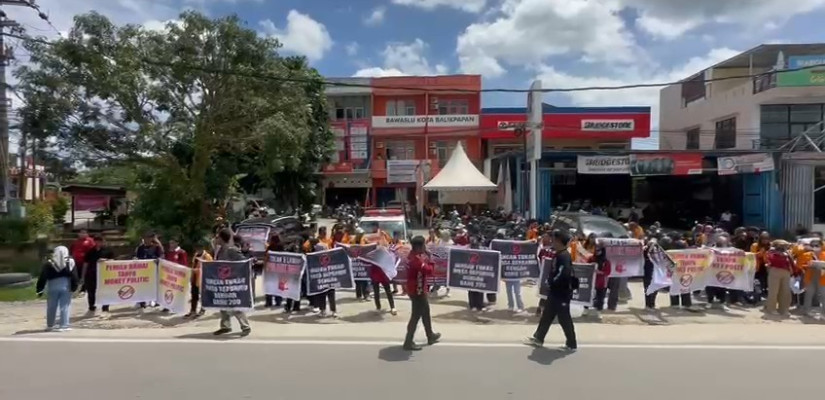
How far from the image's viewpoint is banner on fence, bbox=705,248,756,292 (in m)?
10.6

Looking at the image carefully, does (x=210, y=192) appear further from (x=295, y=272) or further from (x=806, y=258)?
(x=806, y=258)

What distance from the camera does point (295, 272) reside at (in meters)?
9.97

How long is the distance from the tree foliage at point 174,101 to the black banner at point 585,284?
970cm

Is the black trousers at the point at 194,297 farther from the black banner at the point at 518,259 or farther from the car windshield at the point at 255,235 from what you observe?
the car windshield at the point at 255,235

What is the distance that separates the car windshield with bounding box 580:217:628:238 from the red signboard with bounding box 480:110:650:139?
69.5 ft

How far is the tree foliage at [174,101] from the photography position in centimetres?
1596

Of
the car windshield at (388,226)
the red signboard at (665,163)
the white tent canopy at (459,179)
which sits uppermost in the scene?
the red signboard at (665,163)

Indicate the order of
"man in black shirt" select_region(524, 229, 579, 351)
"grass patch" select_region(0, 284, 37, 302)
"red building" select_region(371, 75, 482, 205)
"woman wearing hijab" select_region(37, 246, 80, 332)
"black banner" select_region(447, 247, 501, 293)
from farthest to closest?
"red building" select_region(371, 75, 482, 205), "grass patch" select_region(0, 284, 37, 302), "black banner" select_region(447, 247, 501, 293), "woman wearing hijab" select_region(37, 246, 80, 332), "man in black shirt" select_region(524, 229, 579, 351)

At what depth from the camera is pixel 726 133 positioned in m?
35.0

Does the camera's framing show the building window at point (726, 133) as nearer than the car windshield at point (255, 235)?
No

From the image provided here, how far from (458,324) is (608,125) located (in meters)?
31.6

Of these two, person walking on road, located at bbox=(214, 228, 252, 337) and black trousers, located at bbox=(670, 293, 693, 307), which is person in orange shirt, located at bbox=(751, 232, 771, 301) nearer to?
black trousers, located at bbox=(670, 293, 693, 307)

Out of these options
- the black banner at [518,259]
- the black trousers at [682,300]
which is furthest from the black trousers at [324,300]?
the black trousers at [682,300]

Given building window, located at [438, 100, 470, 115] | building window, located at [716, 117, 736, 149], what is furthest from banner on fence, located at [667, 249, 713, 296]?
building window, located at [438, 100, 470, 115]
